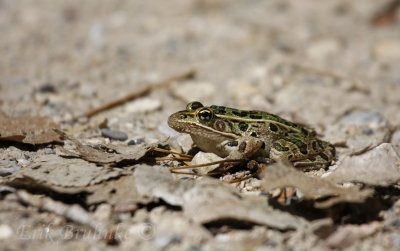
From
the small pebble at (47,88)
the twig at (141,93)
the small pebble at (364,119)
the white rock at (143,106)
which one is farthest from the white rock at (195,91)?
the small pebble at (364,119)

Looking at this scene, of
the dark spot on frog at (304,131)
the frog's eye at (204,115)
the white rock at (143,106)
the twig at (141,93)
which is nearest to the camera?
the frog's eye at (204,115)

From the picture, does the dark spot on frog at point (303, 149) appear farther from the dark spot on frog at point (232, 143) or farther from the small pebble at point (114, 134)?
the small pebble at point (114, 134)

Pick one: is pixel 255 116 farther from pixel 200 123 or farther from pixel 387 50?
pixel 387 50

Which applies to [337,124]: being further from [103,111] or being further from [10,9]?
[10,9]

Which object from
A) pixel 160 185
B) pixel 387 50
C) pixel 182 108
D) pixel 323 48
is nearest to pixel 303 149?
pixel 160 185

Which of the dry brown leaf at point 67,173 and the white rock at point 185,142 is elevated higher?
the white rock at point 185,142

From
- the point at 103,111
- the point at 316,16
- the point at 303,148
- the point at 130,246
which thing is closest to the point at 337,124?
the point at 303,148

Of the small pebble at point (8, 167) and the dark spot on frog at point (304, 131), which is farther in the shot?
the dark spot on frog at point (304, 131)

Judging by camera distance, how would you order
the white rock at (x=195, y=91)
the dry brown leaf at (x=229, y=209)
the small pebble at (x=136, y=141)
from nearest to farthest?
the dry brown leaf at (x=229, y=209), the small pebble at (x=136, y=141), the white rock at (x=195, y=91)
